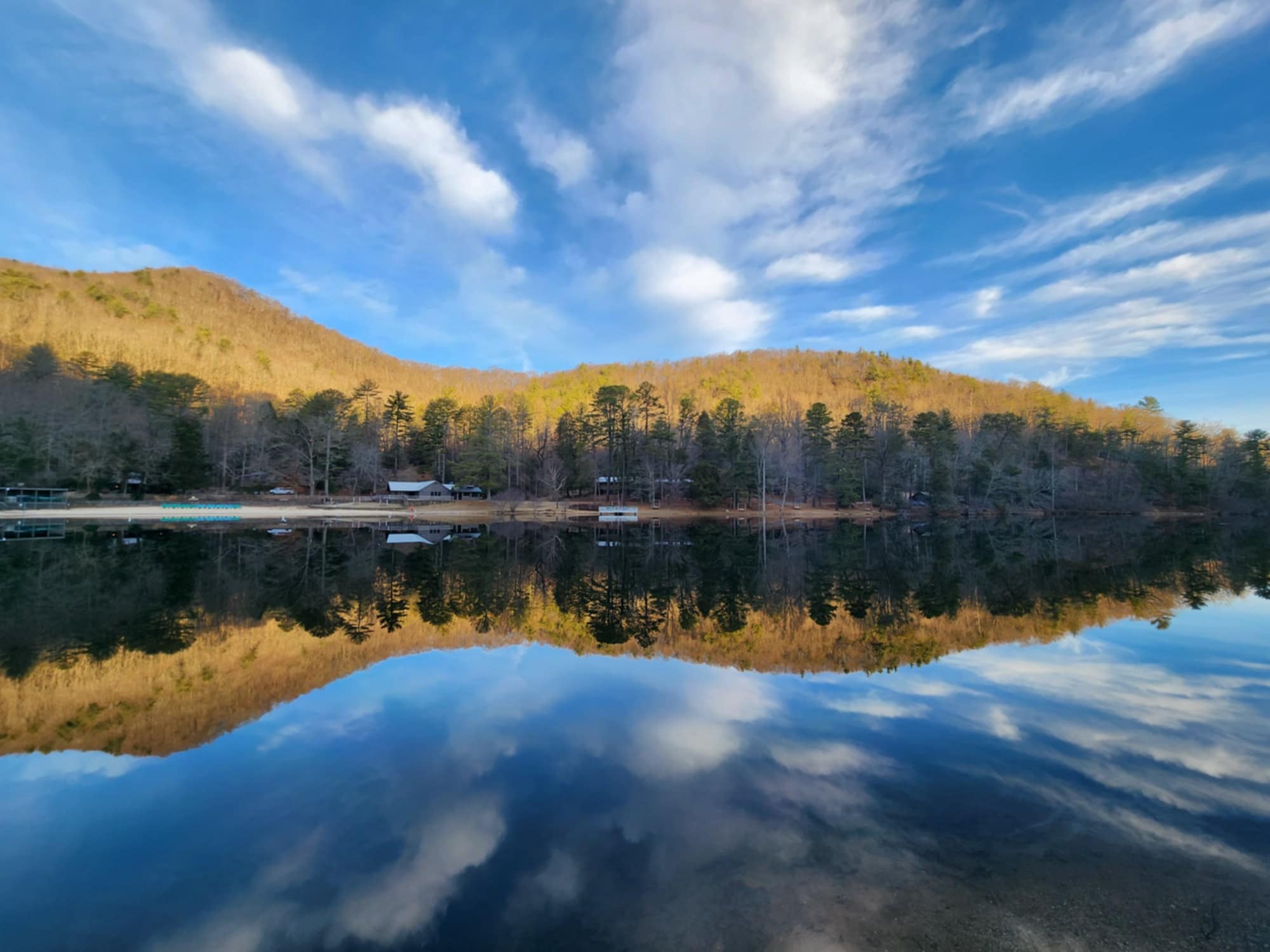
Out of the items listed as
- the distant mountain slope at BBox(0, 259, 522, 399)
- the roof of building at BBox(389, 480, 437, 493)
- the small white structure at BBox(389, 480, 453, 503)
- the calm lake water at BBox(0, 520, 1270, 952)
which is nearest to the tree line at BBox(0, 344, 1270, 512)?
the small white structure at BBox(389, 480, 453, 503)

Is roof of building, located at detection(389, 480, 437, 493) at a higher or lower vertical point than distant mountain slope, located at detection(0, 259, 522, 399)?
lower

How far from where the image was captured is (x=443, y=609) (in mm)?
12688

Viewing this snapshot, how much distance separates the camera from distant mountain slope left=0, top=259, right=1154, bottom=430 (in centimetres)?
10556

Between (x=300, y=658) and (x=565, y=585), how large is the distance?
7964 mm

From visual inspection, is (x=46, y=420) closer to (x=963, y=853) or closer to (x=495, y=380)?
(x=963, y=853)

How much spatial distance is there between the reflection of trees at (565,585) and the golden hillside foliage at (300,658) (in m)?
0.19

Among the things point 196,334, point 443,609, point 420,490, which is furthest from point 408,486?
point 196,334

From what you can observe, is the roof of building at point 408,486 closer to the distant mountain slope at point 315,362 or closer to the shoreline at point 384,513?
the shoreline at point 384,513

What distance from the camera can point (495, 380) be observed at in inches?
7160

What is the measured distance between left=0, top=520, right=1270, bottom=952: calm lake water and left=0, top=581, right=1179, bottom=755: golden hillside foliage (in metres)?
0.06

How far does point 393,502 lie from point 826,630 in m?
57.2

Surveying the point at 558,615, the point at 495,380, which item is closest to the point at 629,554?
the point at 558,615

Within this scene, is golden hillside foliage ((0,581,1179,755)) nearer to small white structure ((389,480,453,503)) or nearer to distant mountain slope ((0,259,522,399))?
small white structure ((389,480,453,503))

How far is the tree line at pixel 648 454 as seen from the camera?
5969cm
